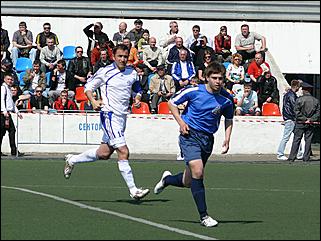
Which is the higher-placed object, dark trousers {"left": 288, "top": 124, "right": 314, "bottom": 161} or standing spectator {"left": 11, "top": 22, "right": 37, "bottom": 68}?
standing spectator {"left": 11, "top": 22, "right": 37, "bottom": 68}

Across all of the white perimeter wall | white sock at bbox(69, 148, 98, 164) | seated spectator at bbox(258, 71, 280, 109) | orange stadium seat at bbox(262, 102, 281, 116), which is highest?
white sock at bbox(69, 148, 98, 164)

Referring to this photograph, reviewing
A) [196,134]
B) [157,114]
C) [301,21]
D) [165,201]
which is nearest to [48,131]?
[157,114]

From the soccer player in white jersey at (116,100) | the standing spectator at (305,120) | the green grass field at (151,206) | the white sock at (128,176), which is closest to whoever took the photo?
the green grass field at (151,206)

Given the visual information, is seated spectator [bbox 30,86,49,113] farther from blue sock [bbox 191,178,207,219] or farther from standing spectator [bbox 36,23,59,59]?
blue sock [bbox 191,178,207,219]

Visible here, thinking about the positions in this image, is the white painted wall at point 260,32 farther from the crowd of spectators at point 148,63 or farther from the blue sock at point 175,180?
the blue sock at point 175,180

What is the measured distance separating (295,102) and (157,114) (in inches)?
146

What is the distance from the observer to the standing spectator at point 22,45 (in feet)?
94.8

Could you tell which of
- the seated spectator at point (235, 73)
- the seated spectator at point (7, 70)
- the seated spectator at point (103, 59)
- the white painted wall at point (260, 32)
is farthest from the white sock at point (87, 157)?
the white painted wall at point (260, 32)

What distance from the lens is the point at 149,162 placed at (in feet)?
76.0

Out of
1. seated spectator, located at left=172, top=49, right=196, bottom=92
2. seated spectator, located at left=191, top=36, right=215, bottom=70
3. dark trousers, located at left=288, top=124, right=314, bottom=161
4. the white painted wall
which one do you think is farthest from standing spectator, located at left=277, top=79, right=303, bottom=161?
the white painted wall

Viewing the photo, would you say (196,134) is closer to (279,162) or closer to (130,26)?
(279,162)

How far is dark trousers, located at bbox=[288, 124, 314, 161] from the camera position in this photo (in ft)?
80.8

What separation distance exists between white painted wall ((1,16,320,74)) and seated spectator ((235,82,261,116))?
432 cm

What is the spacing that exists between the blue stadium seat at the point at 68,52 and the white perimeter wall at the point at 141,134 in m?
3.59
